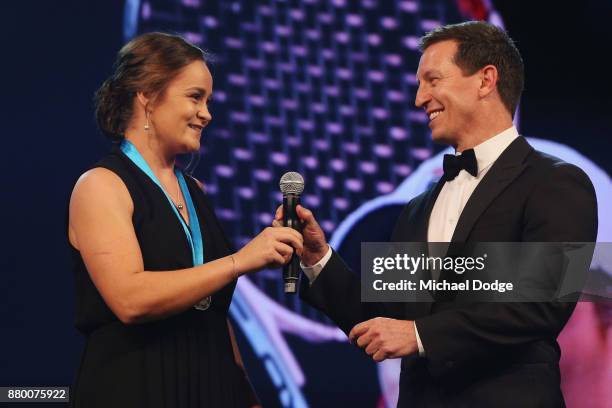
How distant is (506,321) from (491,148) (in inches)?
19.2

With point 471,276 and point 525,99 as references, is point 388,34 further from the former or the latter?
point 471,276

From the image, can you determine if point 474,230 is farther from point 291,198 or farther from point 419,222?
point 291,198

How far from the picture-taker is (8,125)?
9.61 feet

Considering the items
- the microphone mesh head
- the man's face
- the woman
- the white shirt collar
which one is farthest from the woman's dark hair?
the white shirt collar

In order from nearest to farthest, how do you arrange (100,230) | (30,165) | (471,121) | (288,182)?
1. (100,230)
2. (288,182)
3. (471,121)
4. (30,165)

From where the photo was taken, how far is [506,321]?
67.6 inches

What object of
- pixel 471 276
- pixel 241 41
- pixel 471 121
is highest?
pixel 241 41

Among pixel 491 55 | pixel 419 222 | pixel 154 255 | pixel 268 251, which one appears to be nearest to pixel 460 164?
pixel 419 222

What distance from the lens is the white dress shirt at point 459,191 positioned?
197cm

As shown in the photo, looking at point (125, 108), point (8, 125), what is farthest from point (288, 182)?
point (8, 125)

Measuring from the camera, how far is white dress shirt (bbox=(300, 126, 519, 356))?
197 cm

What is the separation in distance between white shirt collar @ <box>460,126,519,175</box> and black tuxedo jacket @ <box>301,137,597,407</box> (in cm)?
5

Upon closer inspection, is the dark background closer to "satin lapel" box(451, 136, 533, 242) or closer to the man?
the man

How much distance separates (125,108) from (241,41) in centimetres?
119
